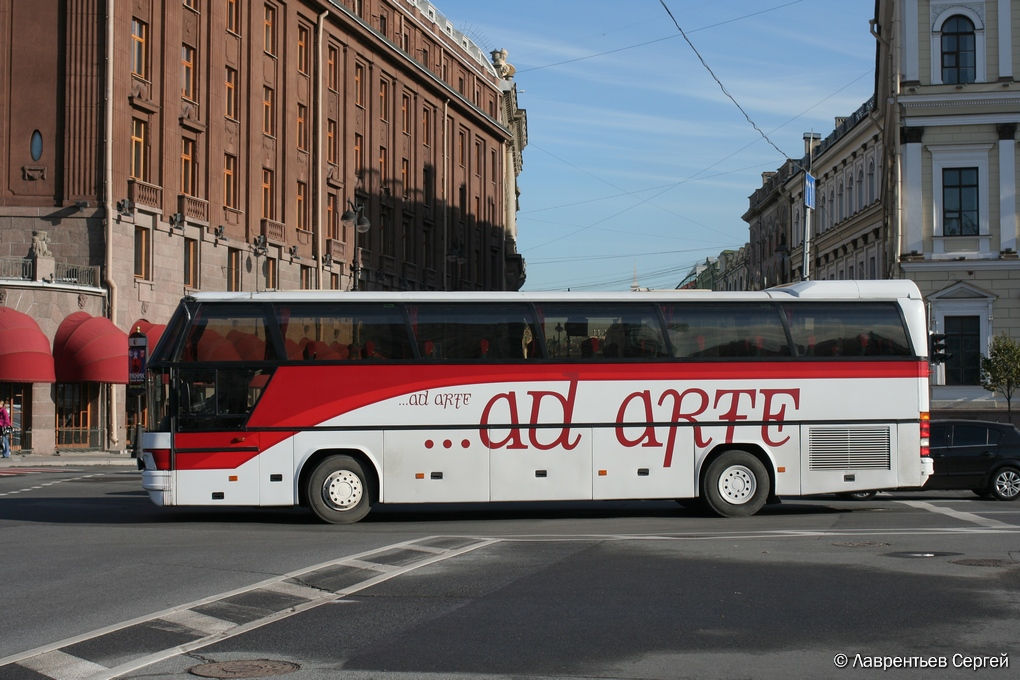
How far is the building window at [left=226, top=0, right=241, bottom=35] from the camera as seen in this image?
48531 millimetres

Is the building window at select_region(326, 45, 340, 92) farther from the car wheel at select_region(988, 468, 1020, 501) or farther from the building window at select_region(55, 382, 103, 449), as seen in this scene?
the car wheel at select_region(988, 468, 1020, 501)

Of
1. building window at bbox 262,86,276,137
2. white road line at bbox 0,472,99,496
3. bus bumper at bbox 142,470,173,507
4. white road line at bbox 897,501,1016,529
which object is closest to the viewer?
white road line at bbox 897,501,1016,529

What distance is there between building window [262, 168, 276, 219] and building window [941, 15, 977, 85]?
26873 mm

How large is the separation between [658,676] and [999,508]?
15.8m

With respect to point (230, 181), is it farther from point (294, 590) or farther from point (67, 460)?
point (294, 590)

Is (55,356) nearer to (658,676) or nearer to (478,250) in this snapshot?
(658,676)

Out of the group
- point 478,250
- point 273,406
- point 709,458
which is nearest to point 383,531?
point 273,406

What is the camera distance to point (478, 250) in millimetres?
81875

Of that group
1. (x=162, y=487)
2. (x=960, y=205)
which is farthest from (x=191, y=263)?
(x=960, y=205)

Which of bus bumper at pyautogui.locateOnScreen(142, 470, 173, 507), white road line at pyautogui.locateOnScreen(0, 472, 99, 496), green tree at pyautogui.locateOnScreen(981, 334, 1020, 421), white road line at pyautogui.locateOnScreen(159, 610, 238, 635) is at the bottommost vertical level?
white road line at pyautogui.locateOnScreen(0, 472, 99, 496)

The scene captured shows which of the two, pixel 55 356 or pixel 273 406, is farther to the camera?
pixel 55 356

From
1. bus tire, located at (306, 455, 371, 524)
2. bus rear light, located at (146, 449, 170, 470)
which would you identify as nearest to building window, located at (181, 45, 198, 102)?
bus rear light, located at (146, 449, 170, 470)

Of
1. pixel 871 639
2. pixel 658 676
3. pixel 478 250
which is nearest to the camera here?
pixel 658 676

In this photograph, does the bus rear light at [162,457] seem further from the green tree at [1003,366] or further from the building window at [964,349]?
the building window at [964,349]
